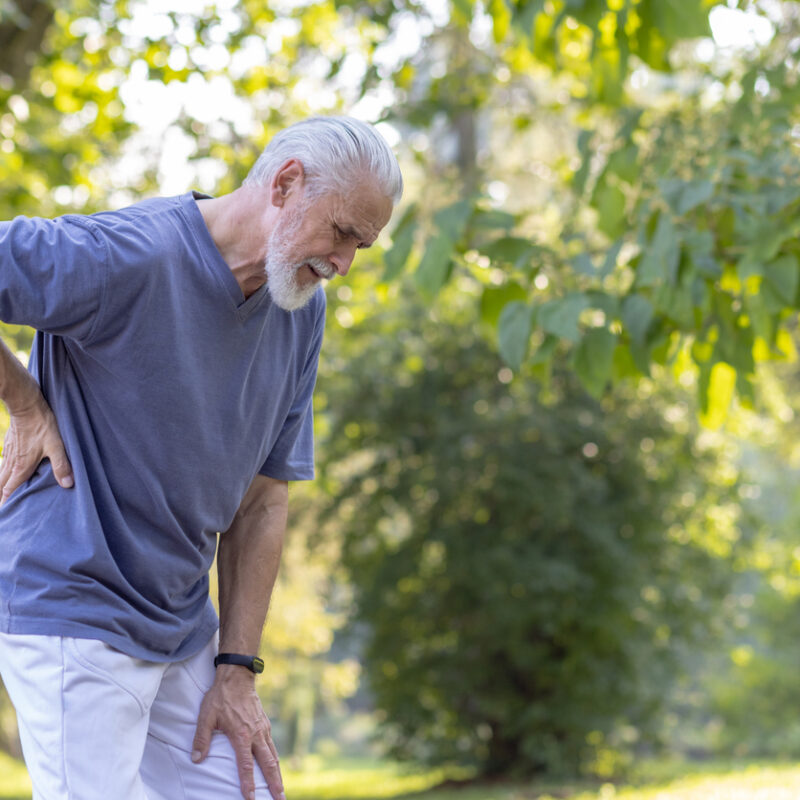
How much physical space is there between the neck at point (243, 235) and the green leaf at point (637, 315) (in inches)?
62.7

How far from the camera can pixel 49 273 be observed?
5.42 feet

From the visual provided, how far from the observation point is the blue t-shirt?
1.71 m

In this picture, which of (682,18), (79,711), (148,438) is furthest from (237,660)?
(682,18)

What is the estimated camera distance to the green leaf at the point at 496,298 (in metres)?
3.34

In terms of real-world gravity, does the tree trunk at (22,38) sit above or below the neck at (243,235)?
below

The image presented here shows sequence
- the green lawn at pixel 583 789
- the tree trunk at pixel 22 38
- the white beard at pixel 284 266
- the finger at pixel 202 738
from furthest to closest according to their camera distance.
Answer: the green lawn at pixel 583 789, the tree trunk at pixel 22 38, the finger at pixel 202 738, the white beard at pixel 284 266

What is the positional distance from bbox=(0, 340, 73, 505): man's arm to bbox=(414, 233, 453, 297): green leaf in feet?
5.33

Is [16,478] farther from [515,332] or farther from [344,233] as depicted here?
[515,332]

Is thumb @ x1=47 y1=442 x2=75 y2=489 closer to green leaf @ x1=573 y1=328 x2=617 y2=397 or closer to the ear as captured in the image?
the ear

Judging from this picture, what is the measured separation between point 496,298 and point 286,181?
1.54 meters

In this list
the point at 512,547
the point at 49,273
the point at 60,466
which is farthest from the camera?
the point at 512,547

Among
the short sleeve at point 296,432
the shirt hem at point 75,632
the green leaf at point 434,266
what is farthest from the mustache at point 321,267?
the green leaf at point 434,266

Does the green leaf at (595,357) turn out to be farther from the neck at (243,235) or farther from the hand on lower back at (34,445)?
the hand on lower back at (34,445)

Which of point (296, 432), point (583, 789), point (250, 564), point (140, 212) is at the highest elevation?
point (140, 212)
